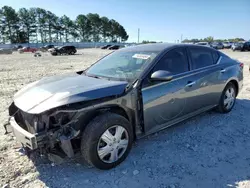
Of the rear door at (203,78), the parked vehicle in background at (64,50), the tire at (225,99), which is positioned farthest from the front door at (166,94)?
the parked vehicle in background at (64,50)

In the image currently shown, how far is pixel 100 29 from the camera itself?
100 metres

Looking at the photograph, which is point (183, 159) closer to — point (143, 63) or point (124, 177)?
point (124, 177)

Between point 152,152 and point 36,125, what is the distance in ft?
5.64

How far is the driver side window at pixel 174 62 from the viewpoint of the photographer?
144 inches

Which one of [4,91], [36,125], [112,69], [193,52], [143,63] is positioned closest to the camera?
[36,125]

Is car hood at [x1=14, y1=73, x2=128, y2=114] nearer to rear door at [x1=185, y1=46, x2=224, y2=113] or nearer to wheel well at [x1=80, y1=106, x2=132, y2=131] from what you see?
wheel well at [x1=80, y1=106, x2=132, y2=131]

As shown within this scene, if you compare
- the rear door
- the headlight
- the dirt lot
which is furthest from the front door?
the headlight

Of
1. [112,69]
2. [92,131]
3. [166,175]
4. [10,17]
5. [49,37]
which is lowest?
[166,175]

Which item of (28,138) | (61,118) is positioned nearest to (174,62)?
(61,118)

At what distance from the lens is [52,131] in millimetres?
2721

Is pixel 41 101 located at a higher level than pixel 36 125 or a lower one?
higher

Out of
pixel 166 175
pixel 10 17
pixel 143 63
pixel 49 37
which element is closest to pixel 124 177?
pixel 166 175

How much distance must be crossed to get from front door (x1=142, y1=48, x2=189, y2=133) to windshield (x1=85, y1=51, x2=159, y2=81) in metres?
0.21

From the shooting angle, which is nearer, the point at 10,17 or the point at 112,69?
the point at 112,69
